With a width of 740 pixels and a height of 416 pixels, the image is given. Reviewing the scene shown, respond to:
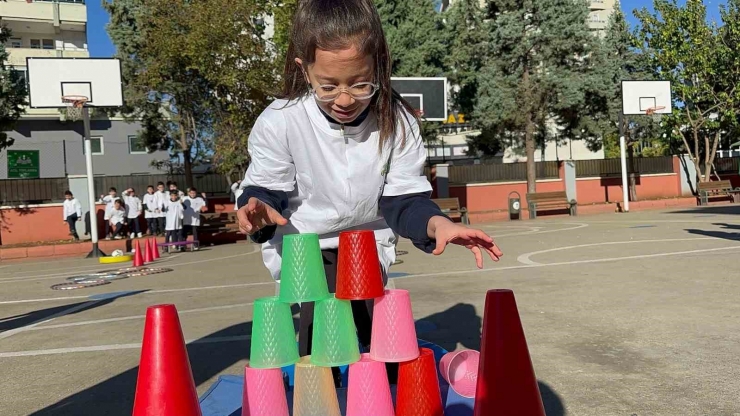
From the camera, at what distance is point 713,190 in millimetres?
27922

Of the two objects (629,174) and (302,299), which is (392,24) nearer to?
(629,174)

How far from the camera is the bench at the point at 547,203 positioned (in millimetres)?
25188

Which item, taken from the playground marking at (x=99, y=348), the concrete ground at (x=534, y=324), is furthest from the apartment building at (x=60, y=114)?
the playground marking at (x=99, y=348)

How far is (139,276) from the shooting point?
36.6 ft

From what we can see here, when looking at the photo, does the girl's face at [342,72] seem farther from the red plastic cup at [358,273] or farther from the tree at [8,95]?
the tree at [8,95]

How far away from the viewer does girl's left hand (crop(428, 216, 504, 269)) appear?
2.27 meters

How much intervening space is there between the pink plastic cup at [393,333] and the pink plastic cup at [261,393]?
445 millimetres

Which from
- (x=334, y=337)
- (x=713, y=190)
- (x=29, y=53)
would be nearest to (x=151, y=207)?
(x=334, y=337)

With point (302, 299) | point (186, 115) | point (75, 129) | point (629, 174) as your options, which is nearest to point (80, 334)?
point (302, 299)

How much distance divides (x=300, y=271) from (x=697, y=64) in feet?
105

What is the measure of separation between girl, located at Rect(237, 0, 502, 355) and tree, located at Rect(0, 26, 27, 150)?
25.2m

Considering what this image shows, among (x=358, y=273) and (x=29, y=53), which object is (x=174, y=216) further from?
(x=29, y=53)

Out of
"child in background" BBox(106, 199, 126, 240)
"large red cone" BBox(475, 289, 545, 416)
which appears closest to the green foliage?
"child in background" BBox(106, 199, 126, 240)

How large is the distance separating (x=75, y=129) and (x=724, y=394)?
44850 millimetres
